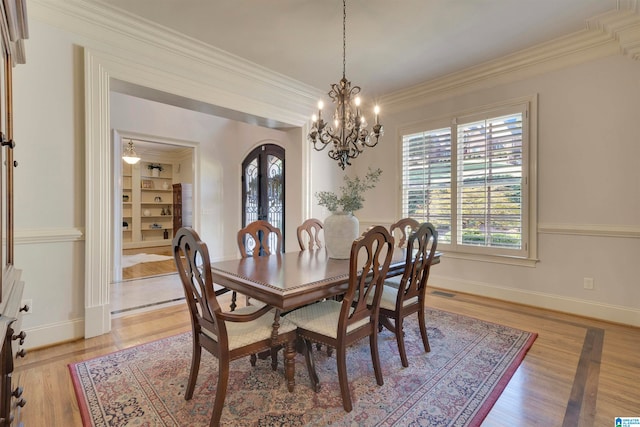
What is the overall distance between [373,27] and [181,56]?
1957 mm

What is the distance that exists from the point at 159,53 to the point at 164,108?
8.72 feet

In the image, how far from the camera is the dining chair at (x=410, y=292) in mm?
2133

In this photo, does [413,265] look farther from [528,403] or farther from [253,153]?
[253,153]

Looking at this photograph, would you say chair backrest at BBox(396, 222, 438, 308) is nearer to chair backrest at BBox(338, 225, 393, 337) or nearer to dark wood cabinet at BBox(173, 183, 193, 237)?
chair backrest at BBox(338, 225, 393, 337)

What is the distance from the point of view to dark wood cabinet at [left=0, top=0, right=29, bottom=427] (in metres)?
1.12

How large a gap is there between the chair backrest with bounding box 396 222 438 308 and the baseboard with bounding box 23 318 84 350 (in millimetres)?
2692

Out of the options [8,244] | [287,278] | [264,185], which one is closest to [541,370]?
[287,278]

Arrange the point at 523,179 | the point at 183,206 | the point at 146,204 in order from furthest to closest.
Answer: the point at 146,204 < the point at 183,206 < the point at 523,179

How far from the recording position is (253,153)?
6.09 meters

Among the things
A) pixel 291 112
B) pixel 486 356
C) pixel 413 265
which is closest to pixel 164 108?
pixel 291 112

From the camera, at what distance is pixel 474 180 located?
383cm

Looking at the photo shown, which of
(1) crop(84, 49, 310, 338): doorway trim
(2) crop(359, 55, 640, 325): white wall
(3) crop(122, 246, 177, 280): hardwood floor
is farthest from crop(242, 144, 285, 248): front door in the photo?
(2) crop(359, 55, 640, 325): white wall

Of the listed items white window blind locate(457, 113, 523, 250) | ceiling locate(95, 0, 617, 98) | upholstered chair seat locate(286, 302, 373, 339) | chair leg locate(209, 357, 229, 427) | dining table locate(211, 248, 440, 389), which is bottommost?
chair leg locate(209, 357, 229, 427)

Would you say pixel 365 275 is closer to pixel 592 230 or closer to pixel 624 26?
pixel 592 230
